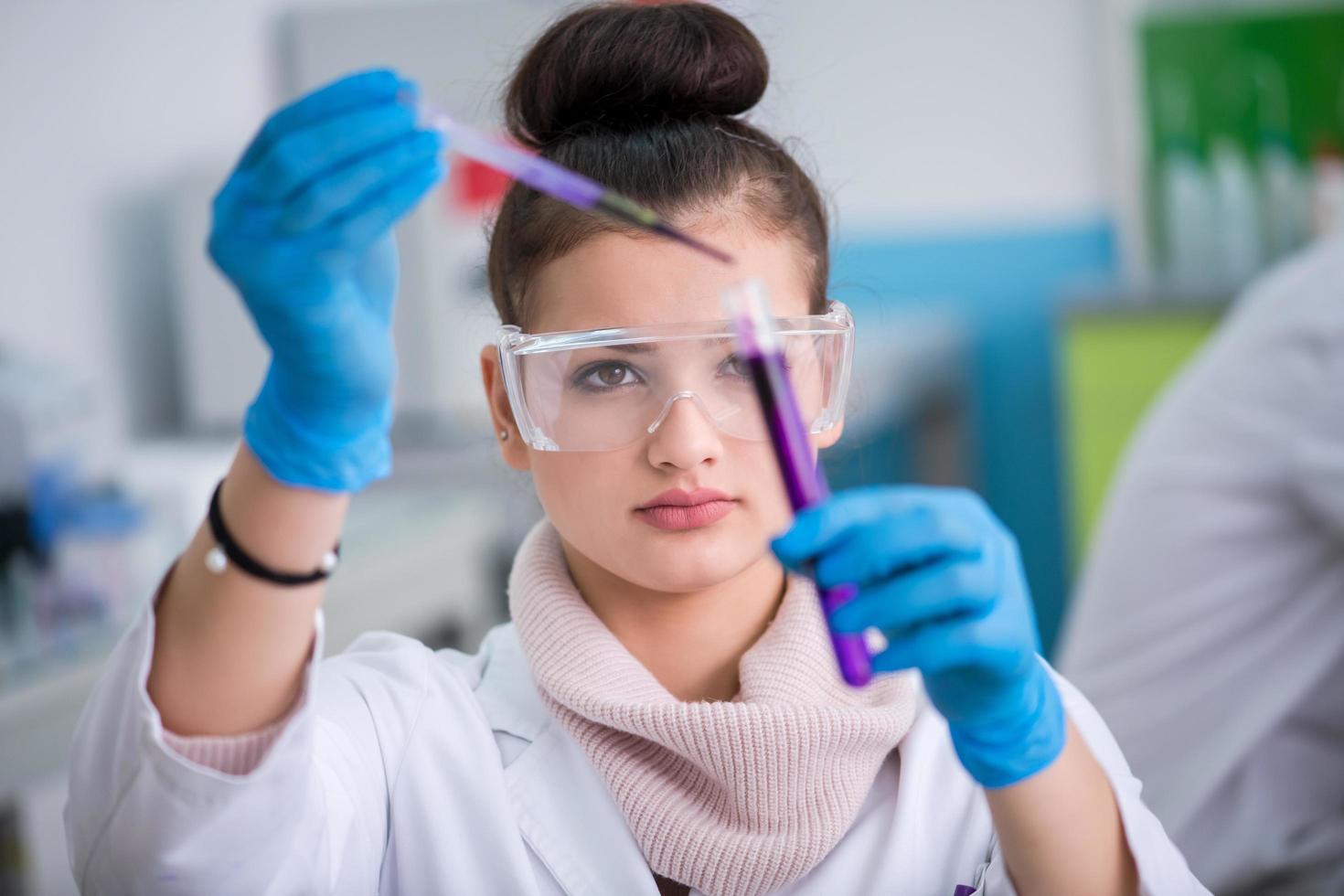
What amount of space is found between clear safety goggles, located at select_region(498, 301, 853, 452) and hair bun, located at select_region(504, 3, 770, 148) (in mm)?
224

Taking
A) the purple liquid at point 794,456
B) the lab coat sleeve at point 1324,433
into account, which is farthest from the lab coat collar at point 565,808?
the lab coat sleeve at point 1324,433

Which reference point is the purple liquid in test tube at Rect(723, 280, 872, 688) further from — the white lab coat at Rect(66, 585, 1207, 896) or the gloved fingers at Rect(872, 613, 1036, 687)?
the white lab coat at Rect(66, 585, 1207, 896)

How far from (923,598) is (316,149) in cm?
47

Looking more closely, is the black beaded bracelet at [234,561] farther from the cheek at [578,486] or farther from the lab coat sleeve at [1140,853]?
the lab coat sleeve at [1140,853]

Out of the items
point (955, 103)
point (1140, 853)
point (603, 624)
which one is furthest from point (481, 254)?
point (955, 103)

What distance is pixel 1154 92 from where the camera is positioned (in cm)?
418

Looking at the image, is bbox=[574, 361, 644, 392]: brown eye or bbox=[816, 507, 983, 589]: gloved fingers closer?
bbox=[816, 507, 983, 589]: gloved fingers

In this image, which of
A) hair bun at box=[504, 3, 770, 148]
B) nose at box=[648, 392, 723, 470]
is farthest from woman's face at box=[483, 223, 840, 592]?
hair bun at box=[504, 3, 770, 148]

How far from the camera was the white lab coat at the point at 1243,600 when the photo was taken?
5.29 ft

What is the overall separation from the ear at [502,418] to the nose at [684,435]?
0.19 m

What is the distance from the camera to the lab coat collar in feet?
3.60

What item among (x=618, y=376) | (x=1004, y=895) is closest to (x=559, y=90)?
(x=618, y=376)

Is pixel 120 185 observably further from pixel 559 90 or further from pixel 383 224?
pixel 383 224

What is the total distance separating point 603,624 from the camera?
3.84 ft
